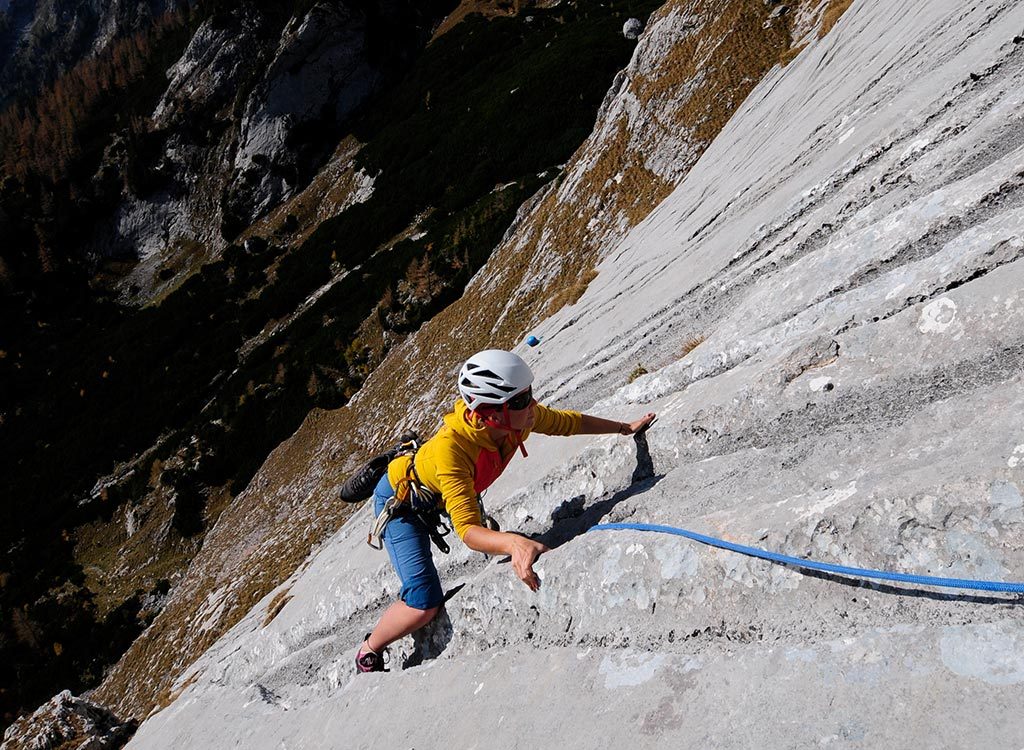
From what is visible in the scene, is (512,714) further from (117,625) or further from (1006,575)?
(117,625)

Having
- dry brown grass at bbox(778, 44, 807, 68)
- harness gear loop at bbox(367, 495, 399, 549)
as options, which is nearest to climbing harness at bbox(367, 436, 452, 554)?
harness gear loop at bbox(367, 495, 399, 549)

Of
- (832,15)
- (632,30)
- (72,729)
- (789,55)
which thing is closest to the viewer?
(72,729)

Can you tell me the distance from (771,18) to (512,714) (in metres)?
Result: 29.5

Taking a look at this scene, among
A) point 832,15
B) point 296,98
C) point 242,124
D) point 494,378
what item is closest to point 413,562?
point 494,378

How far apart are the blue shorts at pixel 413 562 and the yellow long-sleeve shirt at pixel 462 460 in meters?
0.37

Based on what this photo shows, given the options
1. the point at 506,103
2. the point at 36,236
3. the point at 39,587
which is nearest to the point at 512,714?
the point at 39,587

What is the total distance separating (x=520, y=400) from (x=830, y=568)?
266 cm

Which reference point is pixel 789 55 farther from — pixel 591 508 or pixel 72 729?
pixel 72 729

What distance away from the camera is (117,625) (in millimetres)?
34594

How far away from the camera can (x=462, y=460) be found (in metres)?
5.32

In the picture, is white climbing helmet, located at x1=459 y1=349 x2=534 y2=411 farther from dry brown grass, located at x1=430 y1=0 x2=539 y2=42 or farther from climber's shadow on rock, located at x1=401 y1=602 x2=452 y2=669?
dry brown grass, located at x1=430 y1=0 x2=539 y2=42

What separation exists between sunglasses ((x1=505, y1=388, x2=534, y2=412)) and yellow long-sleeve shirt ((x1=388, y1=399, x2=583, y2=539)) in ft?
1.21

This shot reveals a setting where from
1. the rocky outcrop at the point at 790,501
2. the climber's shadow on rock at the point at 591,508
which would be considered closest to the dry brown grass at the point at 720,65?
the rocky outcrop at the point at 790,501

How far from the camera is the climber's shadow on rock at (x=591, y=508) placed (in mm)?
5656
